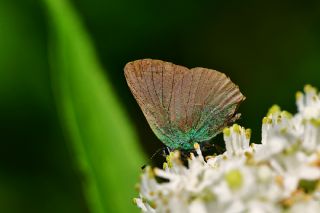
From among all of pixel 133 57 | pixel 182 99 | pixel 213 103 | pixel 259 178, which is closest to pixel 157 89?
pixel 182 99

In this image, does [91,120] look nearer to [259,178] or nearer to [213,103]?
[213,103]

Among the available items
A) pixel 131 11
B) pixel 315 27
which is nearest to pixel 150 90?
pixel 131 11

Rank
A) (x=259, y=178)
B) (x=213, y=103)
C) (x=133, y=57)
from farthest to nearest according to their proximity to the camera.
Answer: (x=133, y=57)
(x=213, y=103)
(x=259, y=178)

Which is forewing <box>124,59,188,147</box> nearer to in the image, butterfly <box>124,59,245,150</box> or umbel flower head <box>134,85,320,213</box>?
butterfly <box>124,59,245,150</box>

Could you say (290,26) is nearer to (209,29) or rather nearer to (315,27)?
(315,27)

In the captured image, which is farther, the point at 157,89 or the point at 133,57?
the point at 133,57

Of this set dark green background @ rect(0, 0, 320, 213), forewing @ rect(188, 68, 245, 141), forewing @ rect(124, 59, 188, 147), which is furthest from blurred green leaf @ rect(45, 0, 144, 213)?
dark green background @ rect(0, 0, 320, 213)
